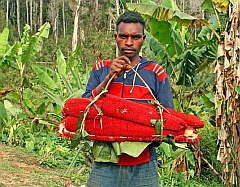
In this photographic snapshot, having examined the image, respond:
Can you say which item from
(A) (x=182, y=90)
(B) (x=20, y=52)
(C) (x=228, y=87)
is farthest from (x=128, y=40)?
(B) (x=20, y=52)

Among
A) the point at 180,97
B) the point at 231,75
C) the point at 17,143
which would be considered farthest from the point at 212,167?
the point at 17,143

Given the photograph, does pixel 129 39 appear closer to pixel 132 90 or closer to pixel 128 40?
pixel 128 40

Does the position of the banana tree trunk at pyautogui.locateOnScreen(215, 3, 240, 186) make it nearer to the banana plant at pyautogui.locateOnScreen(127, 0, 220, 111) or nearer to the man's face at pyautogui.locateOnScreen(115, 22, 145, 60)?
the banana plant at pyautogui.locateOnScreen(127, 0, 220, 111)

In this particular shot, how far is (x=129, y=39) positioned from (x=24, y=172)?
3.90 m

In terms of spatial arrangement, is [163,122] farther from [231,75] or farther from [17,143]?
[17,143]

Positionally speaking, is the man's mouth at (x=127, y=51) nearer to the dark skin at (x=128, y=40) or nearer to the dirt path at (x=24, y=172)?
the dark skin at (x=128, y=40)

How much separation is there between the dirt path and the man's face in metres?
3.24

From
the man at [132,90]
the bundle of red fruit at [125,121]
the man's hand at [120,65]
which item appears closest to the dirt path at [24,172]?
the man at [132,90]

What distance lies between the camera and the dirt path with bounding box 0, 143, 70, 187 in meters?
5.09

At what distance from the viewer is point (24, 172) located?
558 cm

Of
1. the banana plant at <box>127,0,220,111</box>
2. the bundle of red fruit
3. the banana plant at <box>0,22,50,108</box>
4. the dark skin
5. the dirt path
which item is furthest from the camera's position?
the banana plant at <box>0,22,50,108</box>

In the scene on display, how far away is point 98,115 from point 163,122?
0.29m

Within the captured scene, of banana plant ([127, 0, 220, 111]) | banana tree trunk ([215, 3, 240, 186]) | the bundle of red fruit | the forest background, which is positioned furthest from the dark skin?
banana tree trunk ([215, 3, 240, 186])

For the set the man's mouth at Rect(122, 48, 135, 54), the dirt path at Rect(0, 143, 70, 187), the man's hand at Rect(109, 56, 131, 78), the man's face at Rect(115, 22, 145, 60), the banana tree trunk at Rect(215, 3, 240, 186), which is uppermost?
the man's face at Rect(115, 22, 145, 60)
